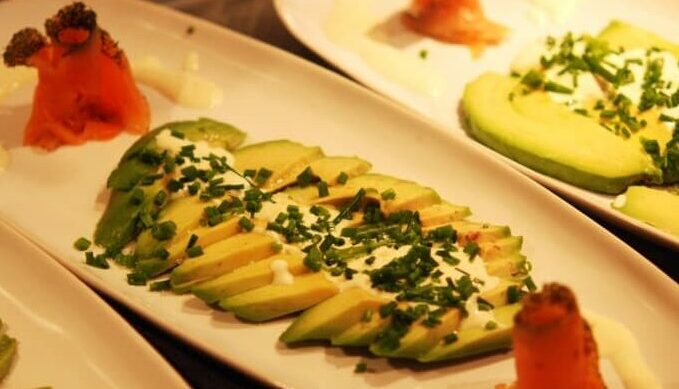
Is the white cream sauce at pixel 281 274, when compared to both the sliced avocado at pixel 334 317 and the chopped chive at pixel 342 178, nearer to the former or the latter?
the sliced avocado at pixel 334 317

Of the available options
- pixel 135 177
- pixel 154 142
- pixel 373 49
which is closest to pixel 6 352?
pixel 135 177

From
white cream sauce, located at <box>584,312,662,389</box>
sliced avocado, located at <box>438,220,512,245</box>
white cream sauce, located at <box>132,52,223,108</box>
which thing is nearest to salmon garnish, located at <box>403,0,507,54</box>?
white cream sauce, located at <box>132,52,223,108</box>

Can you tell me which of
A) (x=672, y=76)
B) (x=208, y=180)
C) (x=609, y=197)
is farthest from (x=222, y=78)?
(x=672, y=76)

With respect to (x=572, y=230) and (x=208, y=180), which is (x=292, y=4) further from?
(x=572, y=230)

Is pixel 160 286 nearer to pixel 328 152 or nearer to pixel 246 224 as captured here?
pixel 246 224

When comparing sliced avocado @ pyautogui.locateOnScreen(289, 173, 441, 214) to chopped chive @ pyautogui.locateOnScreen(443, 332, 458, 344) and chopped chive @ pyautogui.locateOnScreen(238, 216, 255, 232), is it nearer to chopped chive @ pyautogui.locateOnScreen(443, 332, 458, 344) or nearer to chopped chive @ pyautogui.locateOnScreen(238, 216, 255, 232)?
chopped chive @ pyautogui.locateOnScreen(238, 216, 255, 232)
